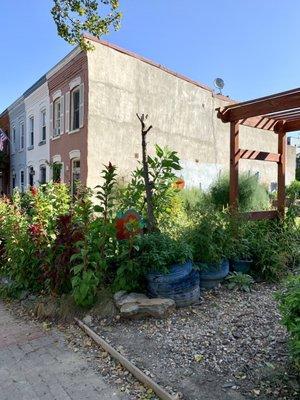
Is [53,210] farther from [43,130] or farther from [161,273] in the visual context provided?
[43,130]

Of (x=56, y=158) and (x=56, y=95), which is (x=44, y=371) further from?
(x=56, y=95)

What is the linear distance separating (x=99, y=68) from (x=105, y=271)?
10.5 meters

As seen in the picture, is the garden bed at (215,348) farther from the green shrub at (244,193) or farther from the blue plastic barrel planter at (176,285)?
the green shrub at (244,193)

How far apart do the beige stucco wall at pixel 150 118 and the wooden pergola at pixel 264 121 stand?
7.44m

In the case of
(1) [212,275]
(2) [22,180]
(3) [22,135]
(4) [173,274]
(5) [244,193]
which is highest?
(3) [22,135]

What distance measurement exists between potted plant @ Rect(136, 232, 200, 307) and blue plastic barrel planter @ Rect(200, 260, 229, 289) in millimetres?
366

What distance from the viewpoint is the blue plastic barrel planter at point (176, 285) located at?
4469 millimetres

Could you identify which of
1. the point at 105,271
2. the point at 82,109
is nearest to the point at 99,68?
the point at 82,109

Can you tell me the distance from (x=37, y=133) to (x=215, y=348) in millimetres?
16751

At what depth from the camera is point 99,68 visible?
13.5 metres

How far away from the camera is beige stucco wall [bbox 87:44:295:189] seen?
13.5 m

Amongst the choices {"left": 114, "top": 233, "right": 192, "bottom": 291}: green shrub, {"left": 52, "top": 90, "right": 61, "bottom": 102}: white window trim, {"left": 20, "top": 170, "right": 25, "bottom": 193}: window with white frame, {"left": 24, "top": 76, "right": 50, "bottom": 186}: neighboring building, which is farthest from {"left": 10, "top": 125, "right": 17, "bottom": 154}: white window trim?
{"left": 114, "top": 233, "right": 192, "bottom": 291}: green shrub

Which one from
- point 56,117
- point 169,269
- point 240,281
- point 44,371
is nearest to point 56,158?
point 56,117

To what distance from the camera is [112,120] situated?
14.0 m
